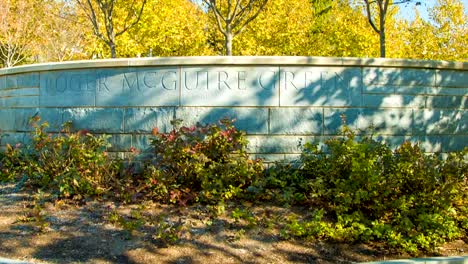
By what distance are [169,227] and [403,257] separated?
263 centimetres

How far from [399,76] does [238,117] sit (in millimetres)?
2724

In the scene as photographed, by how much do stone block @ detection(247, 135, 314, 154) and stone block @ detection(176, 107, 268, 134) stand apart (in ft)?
0.41

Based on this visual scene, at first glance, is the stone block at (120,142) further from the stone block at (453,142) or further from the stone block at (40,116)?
the stone block at (453,142)

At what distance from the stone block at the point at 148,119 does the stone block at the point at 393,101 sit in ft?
10.3

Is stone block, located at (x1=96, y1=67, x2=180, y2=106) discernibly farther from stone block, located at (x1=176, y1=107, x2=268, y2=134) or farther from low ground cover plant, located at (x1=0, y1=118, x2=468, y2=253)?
low ground cover plant, located at (x1=0, y1=118, x2=468, y2=253)

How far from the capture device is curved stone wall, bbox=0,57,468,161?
736 cm

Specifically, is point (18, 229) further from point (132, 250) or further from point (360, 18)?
point (360, 18)

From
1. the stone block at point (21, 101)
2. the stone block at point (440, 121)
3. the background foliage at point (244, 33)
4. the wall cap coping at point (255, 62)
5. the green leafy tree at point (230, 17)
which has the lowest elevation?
the stone block at point (440, 121)

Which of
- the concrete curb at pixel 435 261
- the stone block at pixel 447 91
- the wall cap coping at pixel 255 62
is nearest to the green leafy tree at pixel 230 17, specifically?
the wall cap coping at pixel 255 62

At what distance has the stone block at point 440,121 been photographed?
769 centimetres

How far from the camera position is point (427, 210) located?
5797 millimetres

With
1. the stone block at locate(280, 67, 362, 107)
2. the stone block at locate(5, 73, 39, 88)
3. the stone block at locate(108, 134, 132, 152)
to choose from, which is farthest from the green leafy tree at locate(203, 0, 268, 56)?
the stone block at locate(5, 73, 39, 88)

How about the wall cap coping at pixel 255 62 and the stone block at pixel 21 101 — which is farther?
the stone block at pixel 21 101

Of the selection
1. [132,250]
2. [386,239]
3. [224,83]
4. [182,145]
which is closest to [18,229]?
[132,250]
